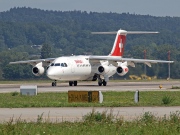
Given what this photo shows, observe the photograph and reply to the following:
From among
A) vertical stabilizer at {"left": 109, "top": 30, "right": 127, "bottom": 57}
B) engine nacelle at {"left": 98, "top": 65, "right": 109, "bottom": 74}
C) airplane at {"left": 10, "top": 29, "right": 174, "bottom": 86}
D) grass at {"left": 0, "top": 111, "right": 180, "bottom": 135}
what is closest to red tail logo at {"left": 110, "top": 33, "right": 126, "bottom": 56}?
vertical stabilizer at {"left": 109, "top": 30, "right": 127, "bottom": 57}

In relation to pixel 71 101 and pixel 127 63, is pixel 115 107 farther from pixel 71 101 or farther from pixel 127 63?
pixel 127 63

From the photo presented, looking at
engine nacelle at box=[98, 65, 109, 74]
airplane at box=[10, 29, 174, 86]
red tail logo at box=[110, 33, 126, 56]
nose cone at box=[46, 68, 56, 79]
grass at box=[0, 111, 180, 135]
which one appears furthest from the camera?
red tail logo at box=[110, 33, 126, 56]

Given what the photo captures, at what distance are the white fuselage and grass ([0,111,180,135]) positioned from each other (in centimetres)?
3886

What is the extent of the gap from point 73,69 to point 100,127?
43410mm

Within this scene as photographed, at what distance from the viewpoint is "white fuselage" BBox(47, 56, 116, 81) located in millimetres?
67500

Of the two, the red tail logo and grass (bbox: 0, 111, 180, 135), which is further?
the red tail logo

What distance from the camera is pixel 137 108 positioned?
120 ft

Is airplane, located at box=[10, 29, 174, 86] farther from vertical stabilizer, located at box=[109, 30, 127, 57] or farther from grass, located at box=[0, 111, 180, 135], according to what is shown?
grass, located at box=[0, 111, 180, 135]

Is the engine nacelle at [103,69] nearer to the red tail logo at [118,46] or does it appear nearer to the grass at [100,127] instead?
the red tail logo at [118,46]

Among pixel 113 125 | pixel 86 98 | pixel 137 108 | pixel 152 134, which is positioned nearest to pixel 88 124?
pixel 113 125

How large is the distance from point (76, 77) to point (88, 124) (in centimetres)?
4373

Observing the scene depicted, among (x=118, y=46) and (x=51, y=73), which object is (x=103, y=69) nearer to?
(x=51, y=73)

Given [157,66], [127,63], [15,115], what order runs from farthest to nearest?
[157,66] < [127,63] < [15,115]

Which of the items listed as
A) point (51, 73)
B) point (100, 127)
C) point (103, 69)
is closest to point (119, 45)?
point (103, 69)
